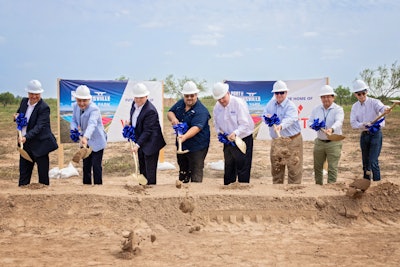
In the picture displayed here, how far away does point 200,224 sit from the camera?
5770mm

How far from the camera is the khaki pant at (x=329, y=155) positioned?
679 centimetres

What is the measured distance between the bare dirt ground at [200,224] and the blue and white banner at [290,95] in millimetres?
3420

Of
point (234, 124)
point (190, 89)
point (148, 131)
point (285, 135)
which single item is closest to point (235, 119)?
point (234, 124)

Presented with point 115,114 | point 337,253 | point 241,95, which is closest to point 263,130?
point 241,95

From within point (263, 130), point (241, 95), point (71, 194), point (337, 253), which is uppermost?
point (241, 95)

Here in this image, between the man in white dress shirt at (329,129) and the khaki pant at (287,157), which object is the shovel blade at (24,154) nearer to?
the khaki pant at (287,157)

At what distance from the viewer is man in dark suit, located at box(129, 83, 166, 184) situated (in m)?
6.32

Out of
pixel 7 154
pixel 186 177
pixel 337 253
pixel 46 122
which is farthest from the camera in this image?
pixel 7 154

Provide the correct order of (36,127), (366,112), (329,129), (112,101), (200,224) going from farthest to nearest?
(112,101)
(366,112)
(329,129)
(36,127)
(200,224)

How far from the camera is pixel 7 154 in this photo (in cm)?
1352

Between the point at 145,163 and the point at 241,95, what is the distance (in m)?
4.04

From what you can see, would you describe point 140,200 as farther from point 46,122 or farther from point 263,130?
point 263,130

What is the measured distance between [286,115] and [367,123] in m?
1.25

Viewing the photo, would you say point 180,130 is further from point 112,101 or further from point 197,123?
point 112,101
